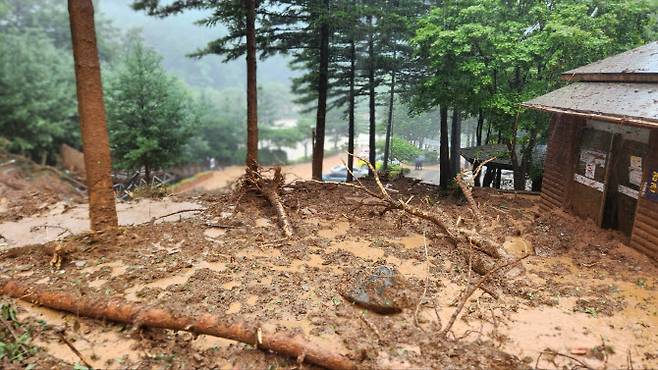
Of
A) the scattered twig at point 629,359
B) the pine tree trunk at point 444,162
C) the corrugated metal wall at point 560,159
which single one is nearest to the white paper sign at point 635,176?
the corrugated metal wall at point 560,159

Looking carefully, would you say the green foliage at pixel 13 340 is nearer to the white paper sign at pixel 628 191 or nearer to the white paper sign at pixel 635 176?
the white paper sign at pixel 628 191

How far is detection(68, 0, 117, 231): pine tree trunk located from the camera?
6.84m

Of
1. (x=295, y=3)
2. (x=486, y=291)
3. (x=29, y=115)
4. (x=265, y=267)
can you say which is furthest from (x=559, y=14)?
(x=29, y=115)

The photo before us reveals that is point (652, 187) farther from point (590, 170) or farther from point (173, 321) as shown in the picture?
point (173, 321)

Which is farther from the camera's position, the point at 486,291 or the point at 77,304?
the point at 486,291

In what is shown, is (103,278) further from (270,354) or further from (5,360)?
(270,354)

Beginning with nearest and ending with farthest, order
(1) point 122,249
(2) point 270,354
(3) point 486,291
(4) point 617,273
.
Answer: (2) point 270,354
(3) point 486,291
(4) point 617,273
(1) point 122,249

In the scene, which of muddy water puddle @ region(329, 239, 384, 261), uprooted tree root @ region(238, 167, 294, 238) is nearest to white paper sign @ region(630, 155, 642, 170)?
muddy water puddle @ region(329, 239, 384, 261)

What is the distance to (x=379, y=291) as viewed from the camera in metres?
5.64

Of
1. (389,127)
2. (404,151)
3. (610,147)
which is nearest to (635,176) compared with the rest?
(610,147)

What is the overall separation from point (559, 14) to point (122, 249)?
12783mm

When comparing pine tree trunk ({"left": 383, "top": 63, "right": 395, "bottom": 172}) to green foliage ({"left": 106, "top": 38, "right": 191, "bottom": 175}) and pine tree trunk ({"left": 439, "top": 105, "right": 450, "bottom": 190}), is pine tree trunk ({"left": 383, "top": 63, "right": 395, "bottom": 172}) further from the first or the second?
green foliage ({"left": 106, "top": 38, "right": 191, "bottom": 175})

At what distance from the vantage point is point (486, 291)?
6051 millimetres

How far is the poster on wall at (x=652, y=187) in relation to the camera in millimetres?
7095
